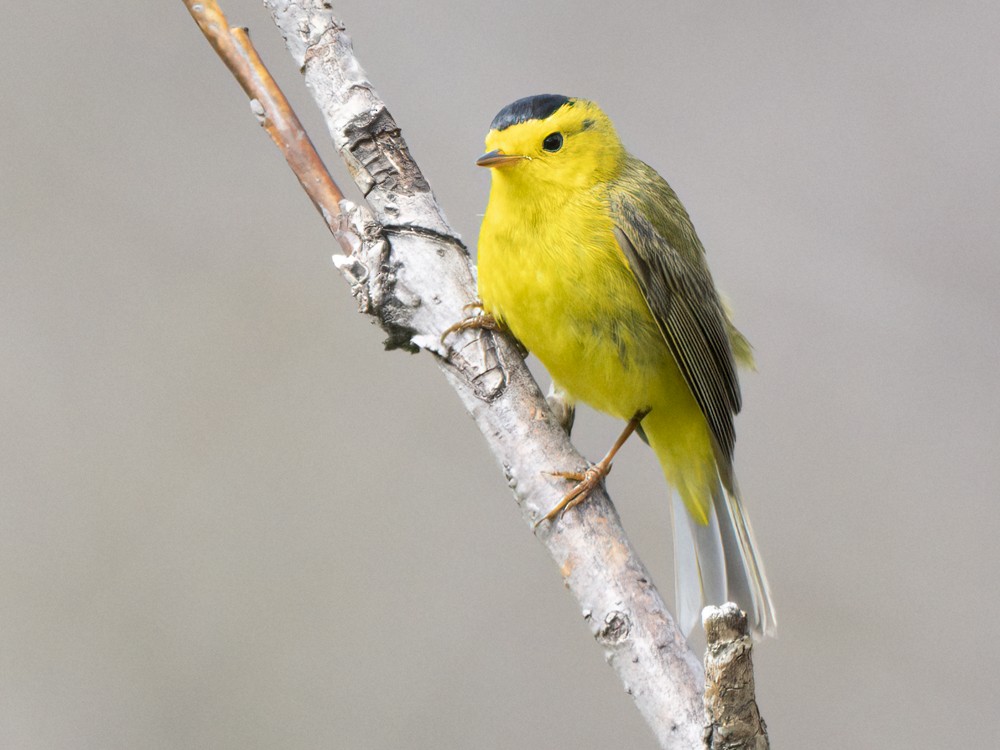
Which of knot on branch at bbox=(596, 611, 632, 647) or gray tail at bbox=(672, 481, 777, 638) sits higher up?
knot on branch at bbox=(596, 611, 632, 647)

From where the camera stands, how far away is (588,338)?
2086mm

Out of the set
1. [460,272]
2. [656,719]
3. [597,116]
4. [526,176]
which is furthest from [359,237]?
[656,719]

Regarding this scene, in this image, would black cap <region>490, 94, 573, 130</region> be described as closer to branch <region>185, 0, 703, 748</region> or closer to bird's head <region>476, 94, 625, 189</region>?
bird's head <region>476, 94, 625, 189</region>

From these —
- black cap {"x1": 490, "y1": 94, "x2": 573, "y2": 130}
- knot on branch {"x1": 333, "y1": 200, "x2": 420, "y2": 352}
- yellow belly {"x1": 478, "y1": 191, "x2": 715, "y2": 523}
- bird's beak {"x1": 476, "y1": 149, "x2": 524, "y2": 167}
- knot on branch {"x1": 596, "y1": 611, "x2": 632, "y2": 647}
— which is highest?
black cap {"x1": 490, "y1": 94, "x2": 573, "y2": 130}

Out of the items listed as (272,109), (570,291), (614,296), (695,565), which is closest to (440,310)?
(570,291)

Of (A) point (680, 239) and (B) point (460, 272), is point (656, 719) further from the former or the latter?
(A) point (680, 239)

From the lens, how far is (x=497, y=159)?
204 centimetres

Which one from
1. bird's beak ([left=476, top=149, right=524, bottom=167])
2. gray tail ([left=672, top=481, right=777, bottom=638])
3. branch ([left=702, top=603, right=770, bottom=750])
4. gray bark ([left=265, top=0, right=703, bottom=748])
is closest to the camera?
branch ([left=702, top=603, right=770, bottom=750])

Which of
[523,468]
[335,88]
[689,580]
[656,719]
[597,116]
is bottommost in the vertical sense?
[689,580]

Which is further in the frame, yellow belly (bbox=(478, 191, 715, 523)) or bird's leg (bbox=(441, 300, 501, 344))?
yellow belly (bbox=(478, 191, 715, 523))

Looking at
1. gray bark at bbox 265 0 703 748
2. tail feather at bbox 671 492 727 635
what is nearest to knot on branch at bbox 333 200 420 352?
gray bark at bbox 265 0 703 748

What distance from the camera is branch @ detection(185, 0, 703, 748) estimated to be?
1.71 m

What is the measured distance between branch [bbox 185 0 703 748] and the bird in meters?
0.11

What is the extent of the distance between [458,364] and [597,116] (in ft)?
2.25
